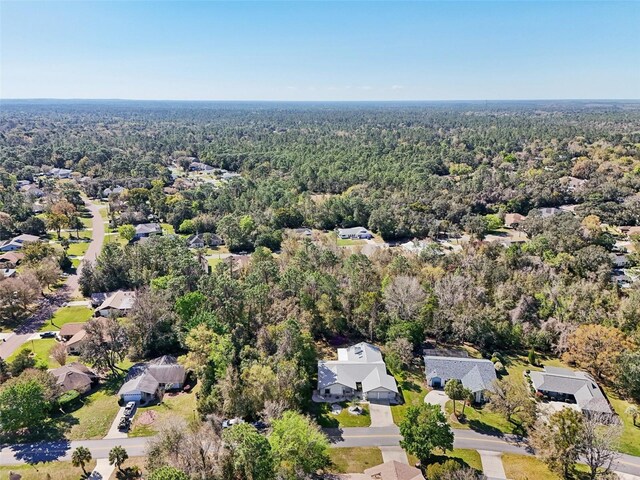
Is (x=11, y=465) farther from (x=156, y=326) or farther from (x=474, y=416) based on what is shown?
(x=474, y=416)

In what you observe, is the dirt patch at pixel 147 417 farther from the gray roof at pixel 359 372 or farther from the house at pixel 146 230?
the house at pixel 146 230

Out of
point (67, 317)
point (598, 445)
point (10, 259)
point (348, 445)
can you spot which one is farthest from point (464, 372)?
point (10, 259)

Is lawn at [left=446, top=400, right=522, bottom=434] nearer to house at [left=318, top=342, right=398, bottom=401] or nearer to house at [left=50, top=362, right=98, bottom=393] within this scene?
house at [left=318, top=342, right=398, bottom=401]

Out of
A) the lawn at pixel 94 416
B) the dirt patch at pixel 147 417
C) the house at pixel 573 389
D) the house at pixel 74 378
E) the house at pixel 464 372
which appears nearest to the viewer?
the lawn at pixel 94 416

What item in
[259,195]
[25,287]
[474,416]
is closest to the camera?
[474,416]

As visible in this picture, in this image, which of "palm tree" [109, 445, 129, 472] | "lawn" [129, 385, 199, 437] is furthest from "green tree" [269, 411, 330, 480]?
"lawn" [129, 385, 199, 437]

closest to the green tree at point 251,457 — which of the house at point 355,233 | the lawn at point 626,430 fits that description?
the lawn at point 626,430

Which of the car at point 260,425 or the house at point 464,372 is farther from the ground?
the house at point 464,372

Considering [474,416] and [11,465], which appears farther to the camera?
[474,416]

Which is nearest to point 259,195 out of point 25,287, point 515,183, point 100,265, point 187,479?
point 100,265
